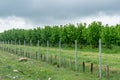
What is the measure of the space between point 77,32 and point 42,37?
19.3 metres

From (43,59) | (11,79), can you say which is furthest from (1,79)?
(43,59)

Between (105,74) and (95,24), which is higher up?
(95,24)

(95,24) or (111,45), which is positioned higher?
(95,24)

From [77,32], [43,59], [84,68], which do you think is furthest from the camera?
[77,32]

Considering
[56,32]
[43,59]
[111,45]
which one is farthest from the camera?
[56,32]

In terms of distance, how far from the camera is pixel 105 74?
19594 mm

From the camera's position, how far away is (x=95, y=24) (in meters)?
79.5

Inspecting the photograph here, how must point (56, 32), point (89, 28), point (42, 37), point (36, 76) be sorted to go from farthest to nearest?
point (42, 37), point (56, 32), point (89, 28), point (36, 76)

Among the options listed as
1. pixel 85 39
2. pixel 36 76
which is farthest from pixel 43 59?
pixel 85 39

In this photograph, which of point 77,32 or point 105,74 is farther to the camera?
point 77,32

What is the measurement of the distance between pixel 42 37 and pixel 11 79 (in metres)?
83.6

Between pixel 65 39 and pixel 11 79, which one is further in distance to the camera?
pixel 65 39

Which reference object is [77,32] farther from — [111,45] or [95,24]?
[111,45]

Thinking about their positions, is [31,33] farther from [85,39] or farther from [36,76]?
[36,76]
